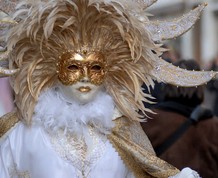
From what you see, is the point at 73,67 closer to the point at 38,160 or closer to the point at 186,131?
the point at 38,160

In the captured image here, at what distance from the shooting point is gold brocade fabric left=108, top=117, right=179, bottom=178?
3.40 metres

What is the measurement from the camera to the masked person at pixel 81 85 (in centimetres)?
326

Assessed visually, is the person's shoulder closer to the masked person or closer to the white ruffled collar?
the masked person

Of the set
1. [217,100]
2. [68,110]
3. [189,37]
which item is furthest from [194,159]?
[189,37]

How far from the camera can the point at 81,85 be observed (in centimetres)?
327

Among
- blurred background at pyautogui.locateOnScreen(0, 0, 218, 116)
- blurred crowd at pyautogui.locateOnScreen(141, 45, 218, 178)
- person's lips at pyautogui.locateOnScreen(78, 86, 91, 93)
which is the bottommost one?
blurred background at pyautogui.locateOnScreen(0, 0, 218, 116)

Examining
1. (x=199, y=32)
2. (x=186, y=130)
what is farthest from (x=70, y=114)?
(x=199, y=32)

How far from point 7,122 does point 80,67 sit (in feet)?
1.47

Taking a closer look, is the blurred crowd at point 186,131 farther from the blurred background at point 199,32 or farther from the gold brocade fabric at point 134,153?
the blurred background at point 199,32

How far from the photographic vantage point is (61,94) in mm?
3396

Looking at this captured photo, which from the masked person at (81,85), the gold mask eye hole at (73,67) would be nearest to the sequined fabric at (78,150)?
the masked person at (81,85)

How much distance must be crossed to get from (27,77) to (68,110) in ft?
0.81

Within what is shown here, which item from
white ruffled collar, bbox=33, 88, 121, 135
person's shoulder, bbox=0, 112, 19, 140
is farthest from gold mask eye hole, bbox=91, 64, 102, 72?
person's shoulder, bbox=0, 112, 19, 140

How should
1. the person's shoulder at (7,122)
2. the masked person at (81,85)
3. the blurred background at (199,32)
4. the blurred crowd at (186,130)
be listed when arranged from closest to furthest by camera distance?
the masked person at (81,85) → the person's shoulder at (7,122) → the blurred crowd at (186,130) → the blurred background at (199,32)
